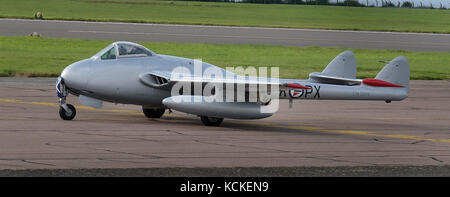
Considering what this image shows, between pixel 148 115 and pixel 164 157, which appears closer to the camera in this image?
pixel 164 157

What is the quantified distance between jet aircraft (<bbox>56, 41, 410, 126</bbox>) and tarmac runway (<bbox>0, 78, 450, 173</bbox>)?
51cm

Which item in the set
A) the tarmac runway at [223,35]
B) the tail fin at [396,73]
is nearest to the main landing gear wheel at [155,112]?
the tail fin at [396,73]

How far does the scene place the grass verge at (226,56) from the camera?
34.5m

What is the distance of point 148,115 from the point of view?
811 inches

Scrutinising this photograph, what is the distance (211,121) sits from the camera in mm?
19219

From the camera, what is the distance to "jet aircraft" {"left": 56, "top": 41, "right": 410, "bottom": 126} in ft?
→ 61.6

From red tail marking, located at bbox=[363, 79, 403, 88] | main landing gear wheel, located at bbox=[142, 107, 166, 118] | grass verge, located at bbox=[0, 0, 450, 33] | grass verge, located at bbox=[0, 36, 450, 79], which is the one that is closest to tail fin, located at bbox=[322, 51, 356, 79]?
red tail marking, located at bbox=[363, 79, 403, 88]

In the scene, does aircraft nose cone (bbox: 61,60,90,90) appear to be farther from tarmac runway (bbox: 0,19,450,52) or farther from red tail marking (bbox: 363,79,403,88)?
tarmac runway (bbox: 0,19,450,52)

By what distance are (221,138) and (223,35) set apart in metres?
37.8

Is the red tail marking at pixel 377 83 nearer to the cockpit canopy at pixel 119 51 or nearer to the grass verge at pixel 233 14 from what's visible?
the cockpit canopy at pixel 119 51

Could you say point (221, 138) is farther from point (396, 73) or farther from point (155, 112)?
point (396, 73)
